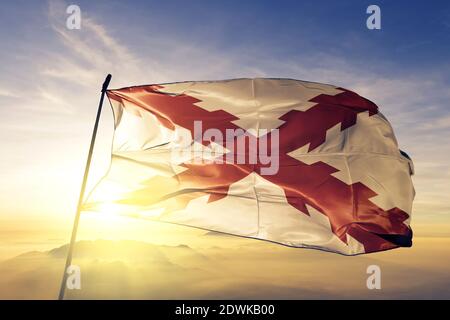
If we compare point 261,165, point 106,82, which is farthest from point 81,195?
point 261,165

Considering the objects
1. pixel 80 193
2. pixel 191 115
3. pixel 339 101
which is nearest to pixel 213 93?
pixel 191 115

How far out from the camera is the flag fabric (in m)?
9.84

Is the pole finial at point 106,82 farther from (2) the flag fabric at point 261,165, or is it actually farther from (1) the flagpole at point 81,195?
(2) the flag fabric at point 261,165

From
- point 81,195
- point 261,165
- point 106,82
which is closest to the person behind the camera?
point 81,195

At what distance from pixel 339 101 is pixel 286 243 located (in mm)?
4242

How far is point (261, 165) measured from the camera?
1041 centimetres

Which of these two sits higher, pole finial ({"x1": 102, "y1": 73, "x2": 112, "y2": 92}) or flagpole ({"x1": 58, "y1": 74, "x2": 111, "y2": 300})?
pole finial ({"x1": 102, "y1": 73, "x2": 112, "y2": 92})

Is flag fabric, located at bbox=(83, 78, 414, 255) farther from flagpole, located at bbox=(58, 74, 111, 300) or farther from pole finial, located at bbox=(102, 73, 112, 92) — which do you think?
pole finial, located at bbox=(102, 73, 112, 92)

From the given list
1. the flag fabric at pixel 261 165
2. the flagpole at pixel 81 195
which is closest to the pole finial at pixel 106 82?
the flagpole at pixel 81 195

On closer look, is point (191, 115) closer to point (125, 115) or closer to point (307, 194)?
point (125, 115)

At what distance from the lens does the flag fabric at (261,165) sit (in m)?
9.84

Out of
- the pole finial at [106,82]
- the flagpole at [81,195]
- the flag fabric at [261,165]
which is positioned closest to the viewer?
the flagpole at [81,195]

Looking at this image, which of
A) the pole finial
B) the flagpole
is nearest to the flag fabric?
the flagpole

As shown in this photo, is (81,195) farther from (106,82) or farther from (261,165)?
(261,165)
